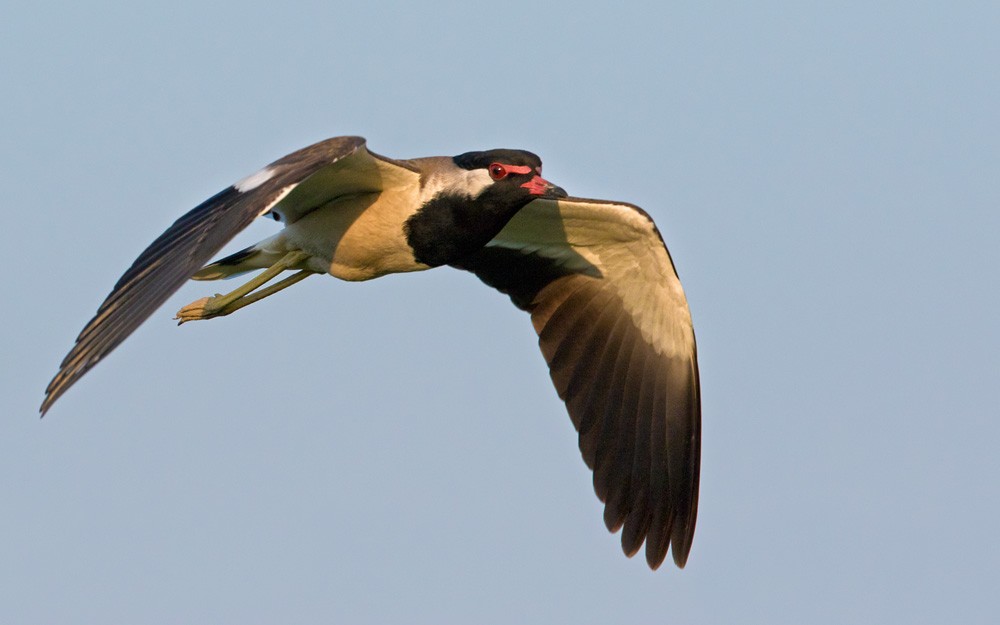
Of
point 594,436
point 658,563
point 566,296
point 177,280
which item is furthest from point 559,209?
point 177,280

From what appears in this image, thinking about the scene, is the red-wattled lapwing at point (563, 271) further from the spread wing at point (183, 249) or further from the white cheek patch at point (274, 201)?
the white cheek patch at point (274, 201)

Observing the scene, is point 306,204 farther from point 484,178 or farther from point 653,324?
point 653,324

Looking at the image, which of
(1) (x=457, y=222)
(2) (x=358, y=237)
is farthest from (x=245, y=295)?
(1) (x=457, y=222)

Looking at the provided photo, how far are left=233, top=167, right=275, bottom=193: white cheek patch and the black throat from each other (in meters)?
1.56

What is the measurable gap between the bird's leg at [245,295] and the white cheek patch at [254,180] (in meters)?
2.01

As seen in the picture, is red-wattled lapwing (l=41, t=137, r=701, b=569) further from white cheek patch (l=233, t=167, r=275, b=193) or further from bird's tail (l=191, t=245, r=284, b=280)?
white cheek patch (l=233, t=167, r=275, b=193)

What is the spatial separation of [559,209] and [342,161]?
7.41 ft

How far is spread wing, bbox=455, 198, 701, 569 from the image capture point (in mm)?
11477

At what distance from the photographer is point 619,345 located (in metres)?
12.0

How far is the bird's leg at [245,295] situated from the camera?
10.9 meters

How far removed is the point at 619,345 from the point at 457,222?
264cm

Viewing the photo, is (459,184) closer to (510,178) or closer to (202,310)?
(510,178)

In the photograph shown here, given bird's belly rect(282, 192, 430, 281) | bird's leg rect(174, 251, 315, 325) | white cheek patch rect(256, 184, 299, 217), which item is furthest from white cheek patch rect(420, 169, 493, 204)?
white cheek patch rect(256, 184, 299, 217)

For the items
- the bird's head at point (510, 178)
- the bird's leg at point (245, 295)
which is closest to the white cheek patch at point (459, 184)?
the bird's head at point (510, 178)
